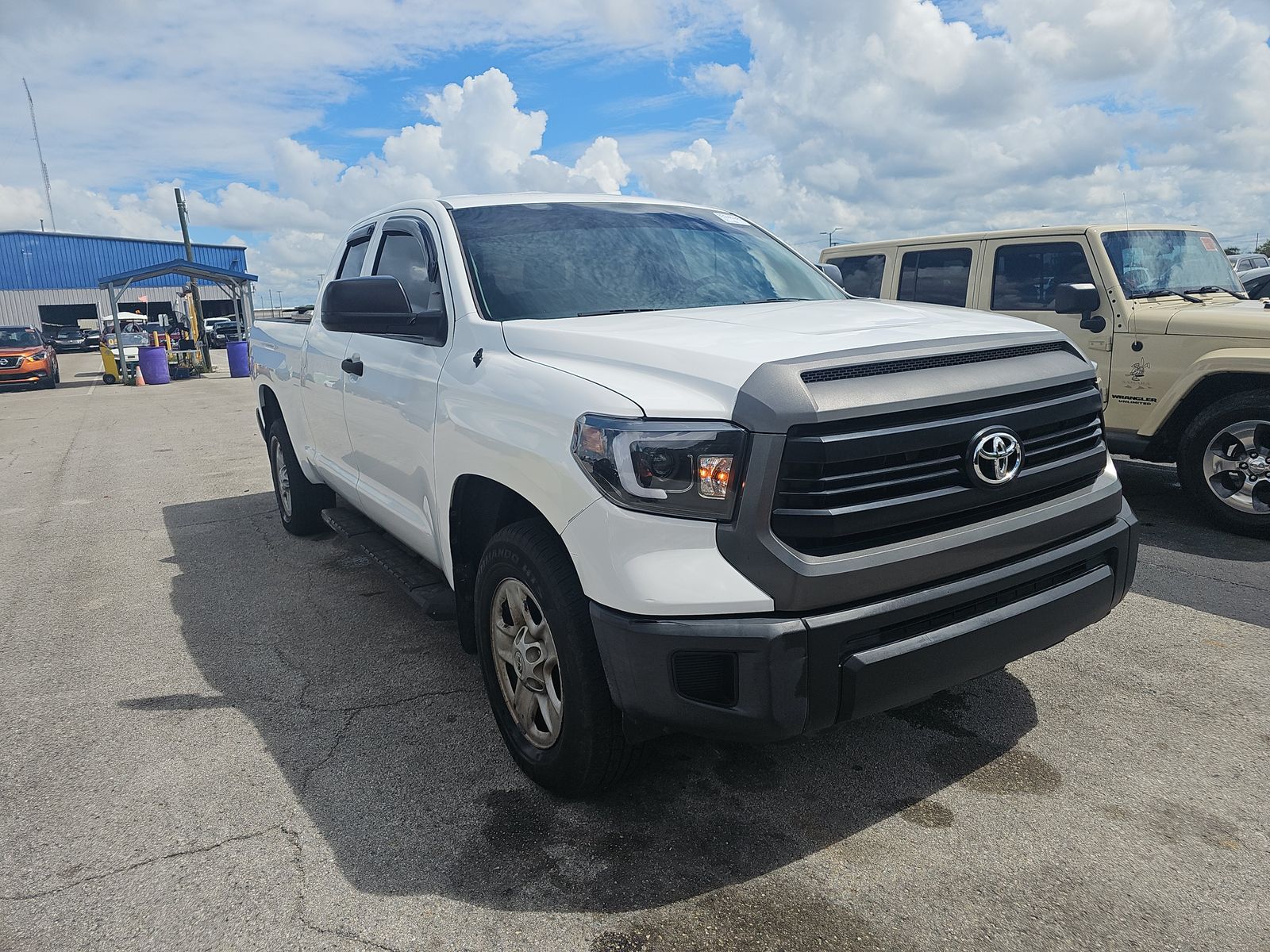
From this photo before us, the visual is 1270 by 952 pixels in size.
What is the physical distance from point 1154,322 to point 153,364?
24.1 metres

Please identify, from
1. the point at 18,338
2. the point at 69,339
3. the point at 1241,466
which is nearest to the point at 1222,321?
the point at 1241,466

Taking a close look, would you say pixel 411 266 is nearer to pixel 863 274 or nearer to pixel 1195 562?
pixel 1195 562

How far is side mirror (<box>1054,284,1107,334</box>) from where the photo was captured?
6137 mm

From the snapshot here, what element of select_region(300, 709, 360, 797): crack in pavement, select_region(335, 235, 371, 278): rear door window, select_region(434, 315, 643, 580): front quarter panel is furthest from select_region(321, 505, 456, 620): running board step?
select_region(335, 235, 371, 278): rear door window

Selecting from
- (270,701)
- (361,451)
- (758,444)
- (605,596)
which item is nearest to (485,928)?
(605,596)

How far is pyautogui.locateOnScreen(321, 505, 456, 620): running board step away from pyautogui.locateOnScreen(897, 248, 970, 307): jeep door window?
4.82 meters

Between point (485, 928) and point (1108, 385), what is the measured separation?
5.68 m

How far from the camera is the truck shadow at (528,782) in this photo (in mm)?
2559

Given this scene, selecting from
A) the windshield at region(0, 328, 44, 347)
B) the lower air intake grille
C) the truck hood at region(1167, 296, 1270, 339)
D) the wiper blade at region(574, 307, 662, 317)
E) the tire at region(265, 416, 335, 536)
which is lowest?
the tire at region(265, 416, 335, 536)

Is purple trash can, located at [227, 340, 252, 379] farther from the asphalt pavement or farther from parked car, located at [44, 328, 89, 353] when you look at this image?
parked car, located at [44, 328, 89, 353]

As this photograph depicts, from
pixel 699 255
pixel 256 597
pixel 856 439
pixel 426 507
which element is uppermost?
pixel 699 255

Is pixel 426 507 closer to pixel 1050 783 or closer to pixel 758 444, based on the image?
pixel 758 444

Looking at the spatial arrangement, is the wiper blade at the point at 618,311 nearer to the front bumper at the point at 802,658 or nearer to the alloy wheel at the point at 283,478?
the front bumper at the point at 802,658

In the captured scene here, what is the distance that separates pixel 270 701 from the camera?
12.3 feet
